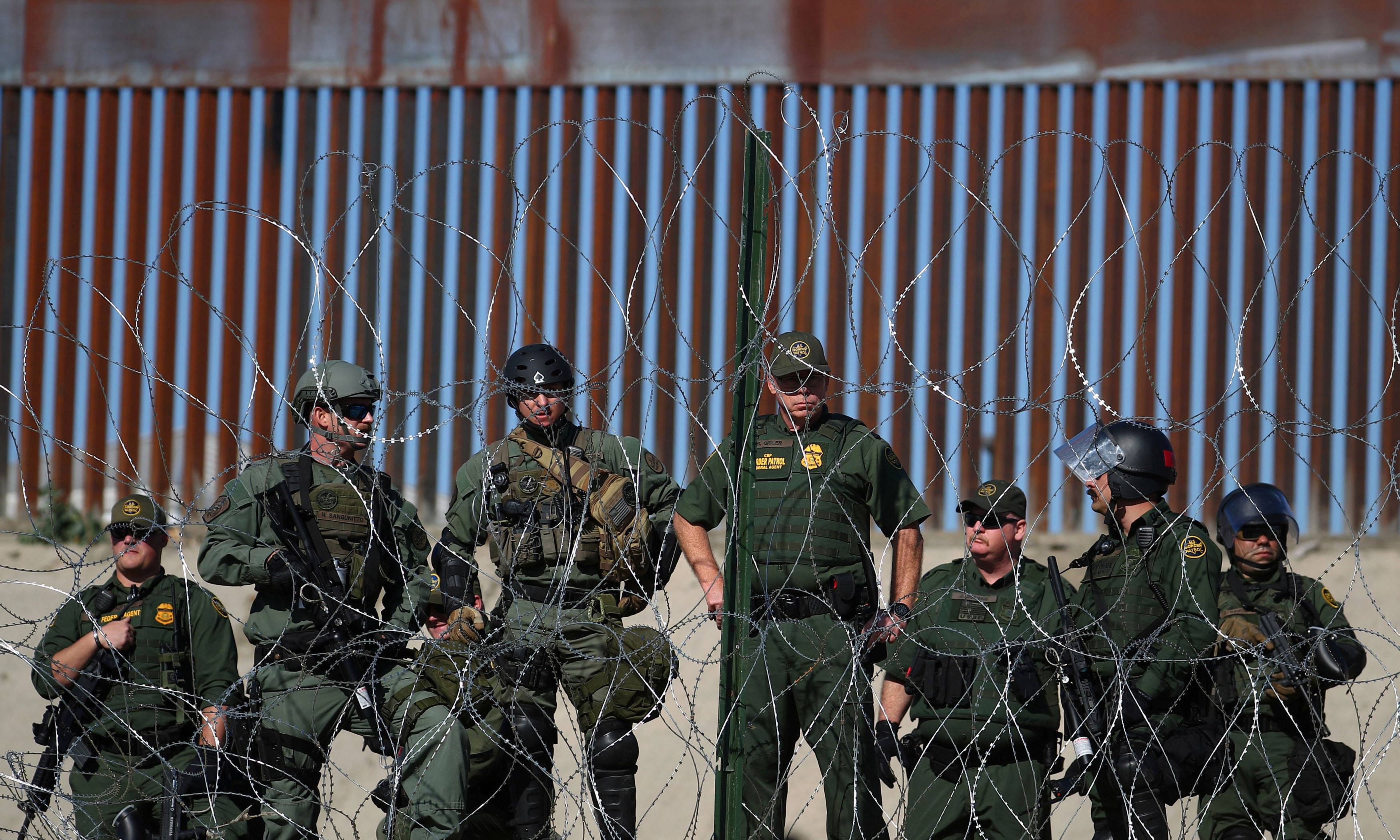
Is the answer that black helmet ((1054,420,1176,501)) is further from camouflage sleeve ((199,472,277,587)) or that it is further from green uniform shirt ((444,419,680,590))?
camouflage sleeve ((199,472,277,587))

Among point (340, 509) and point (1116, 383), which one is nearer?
point (340, 509)

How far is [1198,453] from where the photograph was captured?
10812 mm

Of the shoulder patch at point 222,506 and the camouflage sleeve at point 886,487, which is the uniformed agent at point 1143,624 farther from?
the shoulder patch at point 222,506

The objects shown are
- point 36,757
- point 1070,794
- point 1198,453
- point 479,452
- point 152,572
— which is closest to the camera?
point 1070,794

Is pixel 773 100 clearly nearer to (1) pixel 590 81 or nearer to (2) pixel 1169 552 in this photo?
(1) pixel 590 81

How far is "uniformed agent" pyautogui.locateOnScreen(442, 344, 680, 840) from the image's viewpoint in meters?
4.66

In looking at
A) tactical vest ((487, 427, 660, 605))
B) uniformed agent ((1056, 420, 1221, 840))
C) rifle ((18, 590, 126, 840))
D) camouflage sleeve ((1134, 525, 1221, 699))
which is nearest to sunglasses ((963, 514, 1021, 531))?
uniformed agent ((1056, 420, 1221, 840))

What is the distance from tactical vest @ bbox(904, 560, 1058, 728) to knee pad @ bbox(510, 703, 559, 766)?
1.18 m

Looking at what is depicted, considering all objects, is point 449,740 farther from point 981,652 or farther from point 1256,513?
point 1256,513

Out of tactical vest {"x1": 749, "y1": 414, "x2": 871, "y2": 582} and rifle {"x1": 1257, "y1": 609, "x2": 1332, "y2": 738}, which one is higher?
tactical vest {"x1": 749, "y1": 414, "x2": 871, "y2": 582}

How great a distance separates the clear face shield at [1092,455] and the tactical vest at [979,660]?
382 millimetres

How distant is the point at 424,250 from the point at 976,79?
439cm

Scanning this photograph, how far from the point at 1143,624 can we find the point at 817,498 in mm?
1093

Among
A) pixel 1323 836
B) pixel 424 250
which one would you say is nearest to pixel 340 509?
pixel 1323 836
